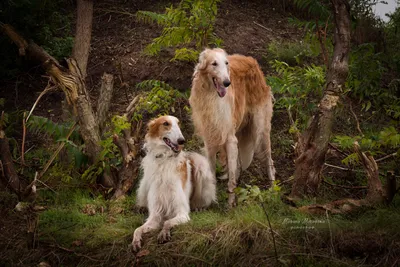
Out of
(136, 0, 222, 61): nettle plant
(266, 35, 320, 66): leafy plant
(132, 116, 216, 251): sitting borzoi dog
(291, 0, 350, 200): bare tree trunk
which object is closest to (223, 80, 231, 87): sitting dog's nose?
(132, 116, 216, 251): sitting borzoi dog

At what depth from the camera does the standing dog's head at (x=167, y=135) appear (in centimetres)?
605

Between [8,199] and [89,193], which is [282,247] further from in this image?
[8,199]

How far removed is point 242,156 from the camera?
7680 mm

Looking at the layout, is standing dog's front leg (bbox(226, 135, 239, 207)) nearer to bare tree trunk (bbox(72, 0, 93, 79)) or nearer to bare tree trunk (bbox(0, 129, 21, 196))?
bare tree trunk (bbox(0, 129, 21, 196))

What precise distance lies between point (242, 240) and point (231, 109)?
6.64ft

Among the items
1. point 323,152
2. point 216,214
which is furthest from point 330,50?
point 216,214

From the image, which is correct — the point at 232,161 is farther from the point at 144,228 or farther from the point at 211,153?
the point at 144,228

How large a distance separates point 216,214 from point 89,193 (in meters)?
2.02

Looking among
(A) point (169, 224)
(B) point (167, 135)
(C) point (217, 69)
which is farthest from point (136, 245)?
(C) point (217, 69)

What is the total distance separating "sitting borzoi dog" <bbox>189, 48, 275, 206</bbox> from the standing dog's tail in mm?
269

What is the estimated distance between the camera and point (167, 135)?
6082 millimetres

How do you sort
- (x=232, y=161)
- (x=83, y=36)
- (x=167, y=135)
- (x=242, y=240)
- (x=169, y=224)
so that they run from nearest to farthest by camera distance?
(x=242, y=240), (x=169, y=224), (x=167, y=135), (x=232, y=161), (x=83, y=36)

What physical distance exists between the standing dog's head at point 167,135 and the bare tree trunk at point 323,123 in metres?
1.56

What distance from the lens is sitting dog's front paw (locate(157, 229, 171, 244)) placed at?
17.9 ft
